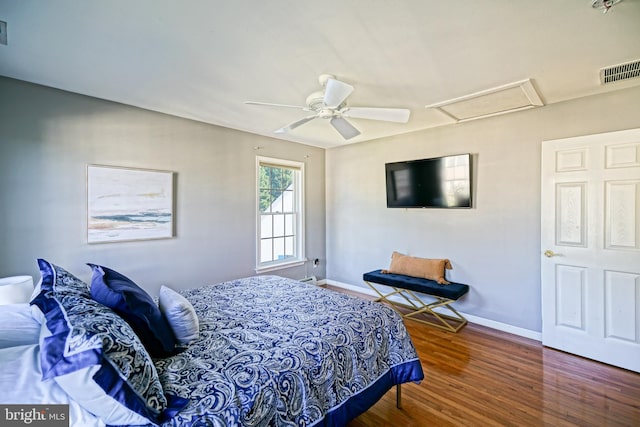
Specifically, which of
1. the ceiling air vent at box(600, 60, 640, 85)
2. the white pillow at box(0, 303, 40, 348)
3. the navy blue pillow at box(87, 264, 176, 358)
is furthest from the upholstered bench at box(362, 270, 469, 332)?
the white pillow at box(0, 303, 40, 348)

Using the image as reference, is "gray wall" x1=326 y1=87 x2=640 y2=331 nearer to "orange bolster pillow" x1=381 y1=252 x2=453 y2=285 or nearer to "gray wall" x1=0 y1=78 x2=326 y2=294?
"orange bolster pillow" x1=381 y1=252 x2=453 y2=285

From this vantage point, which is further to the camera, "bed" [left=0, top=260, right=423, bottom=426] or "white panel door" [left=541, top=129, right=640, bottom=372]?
"white panel door" [left=541, top=129, right=640, bottom=372]

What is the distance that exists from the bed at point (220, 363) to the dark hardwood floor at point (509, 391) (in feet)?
1.05

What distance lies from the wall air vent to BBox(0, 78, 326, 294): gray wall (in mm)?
2550

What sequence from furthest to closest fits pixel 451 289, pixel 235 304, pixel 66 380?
pixel 451 289 → pixel 235 304 → pixel 66 380

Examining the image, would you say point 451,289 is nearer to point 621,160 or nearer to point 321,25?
point 621,160

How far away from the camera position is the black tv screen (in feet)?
12.0

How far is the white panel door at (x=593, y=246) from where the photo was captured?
259 centimetres

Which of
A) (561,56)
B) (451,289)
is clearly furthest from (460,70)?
(451,289)

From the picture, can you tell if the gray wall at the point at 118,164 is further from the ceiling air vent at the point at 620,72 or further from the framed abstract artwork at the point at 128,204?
the ceiling air vent at the point at 620,72

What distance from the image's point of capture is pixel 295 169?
493 cm

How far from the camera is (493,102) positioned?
2.99 m

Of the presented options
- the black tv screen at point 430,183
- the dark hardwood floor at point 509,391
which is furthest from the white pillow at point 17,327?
the black tv screen at point 430,183

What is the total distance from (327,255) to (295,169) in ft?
5.56
